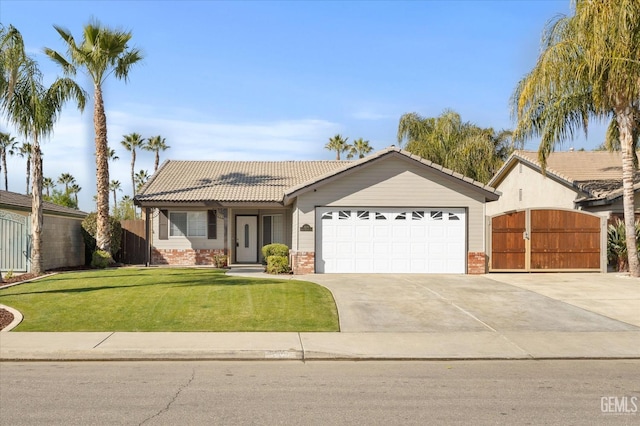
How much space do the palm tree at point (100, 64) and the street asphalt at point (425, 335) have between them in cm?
1120

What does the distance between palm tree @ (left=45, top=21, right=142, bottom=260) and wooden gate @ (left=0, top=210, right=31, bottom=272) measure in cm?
310

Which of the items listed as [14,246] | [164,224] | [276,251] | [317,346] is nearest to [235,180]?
[164,224]

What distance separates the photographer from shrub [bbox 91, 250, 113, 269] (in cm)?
2236

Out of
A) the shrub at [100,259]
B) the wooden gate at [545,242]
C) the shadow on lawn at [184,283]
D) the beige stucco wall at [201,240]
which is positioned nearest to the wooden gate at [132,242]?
the beige stucco wall at [201,240]

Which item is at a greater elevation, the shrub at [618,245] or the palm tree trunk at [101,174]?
the palm tree trunk at [101,174]

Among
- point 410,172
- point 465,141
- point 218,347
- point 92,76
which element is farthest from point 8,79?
point 465,141

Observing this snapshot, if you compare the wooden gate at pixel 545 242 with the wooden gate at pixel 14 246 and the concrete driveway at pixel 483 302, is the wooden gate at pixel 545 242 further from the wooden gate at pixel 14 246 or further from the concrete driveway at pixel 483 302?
the wooden gate at pixel 14 246

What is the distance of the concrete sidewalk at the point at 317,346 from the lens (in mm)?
9086

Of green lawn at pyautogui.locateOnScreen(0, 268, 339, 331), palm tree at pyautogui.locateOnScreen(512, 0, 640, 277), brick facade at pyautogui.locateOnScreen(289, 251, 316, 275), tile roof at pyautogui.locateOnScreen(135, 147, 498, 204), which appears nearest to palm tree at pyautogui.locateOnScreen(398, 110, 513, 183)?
tile roof at pyautogui.locateOnScreen(135, 147, 498, 204)

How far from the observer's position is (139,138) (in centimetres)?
5878

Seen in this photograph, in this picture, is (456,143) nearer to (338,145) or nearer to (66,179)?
(338,145)

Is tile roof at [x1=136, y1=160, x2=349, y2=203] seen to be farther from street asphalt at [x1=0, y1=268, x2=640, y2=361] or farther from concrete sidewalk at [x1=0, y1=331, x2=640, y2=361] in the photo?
concrete sidewalk at [x1=0, y1=331, x2=640, y2=361]

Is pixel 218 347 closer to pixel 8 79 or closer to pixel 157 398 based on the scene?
pixel 157 398

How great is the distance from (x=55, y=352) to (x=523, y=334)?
827 cm
